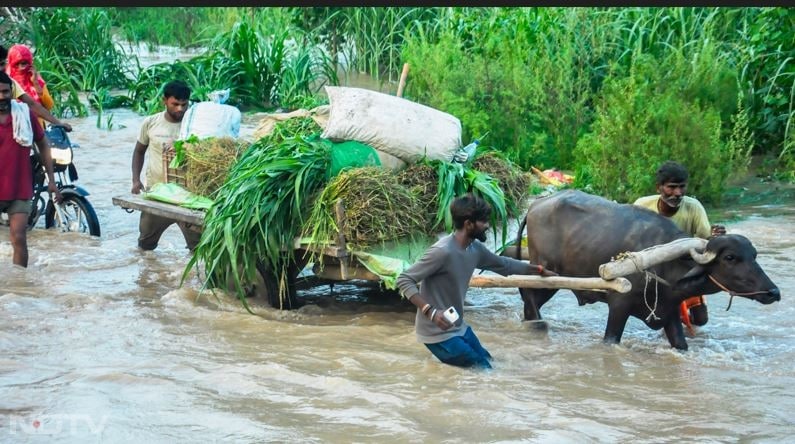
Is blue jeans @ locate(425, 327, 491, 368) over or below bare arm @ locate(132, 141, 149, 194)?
below

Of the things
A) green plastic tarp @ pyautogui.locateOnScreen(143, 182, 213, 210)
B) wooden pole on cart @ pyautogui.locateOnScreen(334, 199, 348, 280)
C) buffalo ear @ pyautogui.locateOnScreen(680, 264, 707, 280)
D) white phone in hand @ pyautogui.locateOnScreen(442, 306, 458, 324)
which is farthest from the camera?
green plastic tarp @ pyautogui.locateOnScreen(143, 182, 213, 210)

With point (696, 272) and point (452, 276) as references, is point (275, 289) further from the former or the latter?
point (696, 272)

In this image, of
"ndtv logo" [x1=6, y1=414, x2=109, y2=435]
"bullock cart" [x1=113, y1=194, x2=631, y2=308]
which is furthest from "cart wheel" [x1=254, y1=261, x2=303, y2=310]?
"ndtv logo" [x1=6, y1=414, x2=109, y2=435]

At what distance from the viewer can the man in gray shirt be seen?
5.65 meters

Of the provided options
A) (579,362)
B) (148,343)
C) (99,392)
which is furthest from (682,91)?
(99,392)

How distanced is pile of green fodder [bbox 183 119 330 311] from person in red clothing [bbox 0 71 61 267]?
1.96m

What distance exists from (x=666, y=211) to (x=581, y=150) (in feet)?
15.2

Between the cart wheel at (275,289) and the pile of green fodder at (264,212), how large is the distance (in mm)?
77

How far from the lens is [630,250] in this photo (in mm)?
6418

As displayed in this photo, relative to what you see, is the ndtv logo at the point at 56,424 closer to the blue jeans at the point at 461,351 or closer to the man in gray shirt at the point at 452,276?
the man in gray shirt at the point at 452,276

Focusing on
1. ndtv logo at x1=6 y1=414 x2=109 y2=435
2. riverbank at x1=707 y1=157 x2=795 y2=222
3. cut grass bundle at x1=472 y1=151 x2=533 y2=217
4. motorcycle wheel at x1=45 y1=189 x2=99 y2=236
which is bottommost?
riverbank at x1=707 y1=157 x2=795 y2=222

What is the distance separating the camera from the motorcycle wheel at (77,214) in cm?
988

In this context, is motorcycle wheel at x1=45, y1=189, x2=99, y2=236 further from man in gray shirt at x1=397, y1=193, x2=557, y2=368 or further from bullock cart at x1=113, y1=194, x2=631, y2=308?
man in gray shirt at x1=397, y1=193, x2=557, y2=368

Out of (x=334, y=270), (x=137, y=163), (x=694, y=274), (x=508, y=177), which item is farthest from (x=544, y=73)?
(x=694, y=274)
